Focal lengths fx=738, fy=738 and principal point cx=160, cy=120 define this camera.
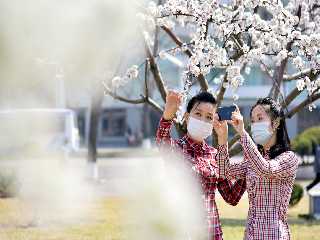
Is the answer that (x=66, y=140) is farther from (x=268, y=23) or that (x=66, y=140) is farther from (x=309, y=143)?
(x=309, y=143)

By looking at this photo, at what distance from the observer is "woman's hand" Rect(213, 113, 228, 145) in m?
4.25

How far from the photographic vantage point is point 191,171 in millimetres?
4062

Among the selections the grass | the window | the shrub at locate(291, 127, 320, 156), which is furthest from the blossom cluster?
the window

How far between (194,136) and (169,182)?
30cm

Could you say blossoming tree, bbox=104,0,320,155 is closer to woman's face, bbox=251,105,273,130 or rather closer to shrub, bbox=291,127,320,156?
woman's face, bbox=251,105,273,130

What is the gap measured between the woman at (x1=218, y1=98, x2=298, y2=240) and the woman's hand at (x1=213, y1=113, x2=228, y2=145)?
0.19 feet

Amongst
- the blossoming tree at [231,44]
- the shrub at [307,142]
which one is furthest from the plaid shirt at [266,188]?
the shrub at [307,142]

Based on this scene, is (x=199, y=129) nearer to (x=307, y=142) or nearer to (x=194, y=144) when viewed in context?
(x=194, y=144)

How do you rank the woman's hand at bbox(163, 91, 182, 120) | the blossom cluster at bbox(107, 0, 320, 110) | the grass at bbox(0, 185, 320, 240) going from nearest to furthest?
the woman's hand at bbox(163, 91, 182, 120)
the blossom cluster at bbox(107, 0, 320, 110)
the grass at bbox(0, 185, 320, 240)

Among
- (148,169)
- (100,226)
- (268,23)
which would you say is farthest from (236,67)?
(100,226)

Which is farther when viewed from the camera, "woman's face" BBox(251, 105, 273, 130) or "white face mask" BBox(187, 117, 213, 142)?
"woman's face" BBox(251, 105, 273, 130)

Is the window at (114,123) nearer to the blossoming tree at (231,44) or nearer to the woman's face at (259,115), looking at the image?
the blossoming tree at (231,44)

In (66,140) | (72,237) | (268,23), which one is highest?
(268,23)

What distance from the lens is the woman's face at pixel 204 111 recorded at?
428 cm
